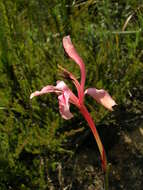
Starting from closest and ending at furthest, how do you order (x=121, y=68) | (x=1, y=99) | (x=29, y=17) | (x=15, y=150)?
(x=15, y=150) → (x=1, y=99) → (x=121, y=68) → (x=29, y=17)

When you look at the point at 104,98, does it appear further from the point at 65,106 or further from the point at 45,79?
the point at 45,79

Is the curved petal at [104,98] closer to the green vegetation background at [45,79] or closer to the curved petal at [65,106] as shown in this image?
the curved petal at [65,106]

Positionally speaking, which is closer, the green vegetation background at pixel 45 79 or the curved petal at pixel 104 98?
the curved petal at pixel 104 98

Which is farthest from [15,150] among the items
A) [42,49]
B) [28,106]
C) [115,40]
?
Result: [115,40]

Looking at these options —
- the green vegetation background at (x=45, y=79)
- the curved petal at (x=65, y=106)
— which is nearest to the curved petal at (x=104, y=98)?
the curved petal at (x=65, y=106)

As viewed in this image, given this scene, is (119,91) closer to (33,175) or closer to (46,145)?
(46,145)
